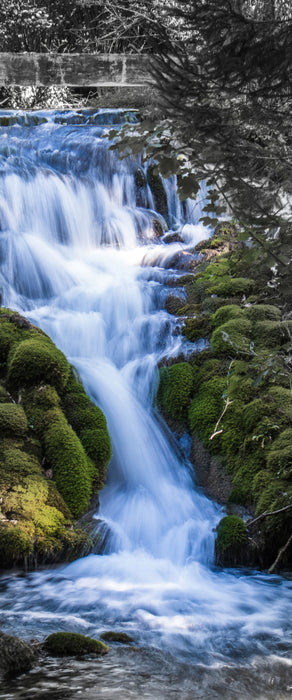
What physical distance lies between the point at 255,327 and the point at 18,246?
210 inches

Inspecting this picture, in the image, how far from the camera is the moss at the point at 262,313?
7297 millimetres

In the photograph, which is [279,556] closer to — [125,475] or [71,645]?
[125,475]

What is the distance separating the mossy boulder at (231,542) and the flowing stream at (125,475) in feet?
0.44

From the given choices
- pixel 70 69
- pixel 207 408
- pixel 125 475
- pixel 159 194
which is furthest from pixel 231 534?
pixel 159 194

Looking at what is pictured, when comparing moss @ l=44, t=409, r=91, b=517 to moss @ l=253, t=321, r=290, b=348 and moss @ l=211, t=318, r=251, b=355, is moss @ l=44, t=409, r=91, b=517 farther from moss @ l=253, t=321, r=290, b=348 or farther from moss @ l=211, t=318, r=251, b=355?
moss @ l=253, t=321, r=290, b=348

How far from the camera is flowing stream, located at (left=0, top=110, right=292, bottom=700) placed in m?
3.29

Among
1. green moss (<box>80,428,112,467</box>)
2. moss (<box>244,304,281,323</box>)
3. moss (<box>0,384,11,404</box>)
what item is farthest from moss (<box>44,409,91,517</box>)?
moss (<box>244,304,281,323</box>)

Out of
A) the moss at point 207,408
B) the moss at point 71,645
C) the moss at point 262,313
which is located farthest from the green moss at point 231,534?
the moss at point 262,313

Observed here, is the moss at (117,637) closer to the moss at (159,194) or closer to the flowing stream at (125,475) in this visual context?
the flowing stream at (125,475)

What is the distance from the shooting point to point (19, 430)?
5.43 m

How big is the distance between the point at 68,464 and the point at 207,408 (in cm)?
189

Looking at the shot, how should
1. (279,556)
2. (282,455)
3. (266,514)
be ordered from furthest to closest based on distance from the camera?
(282,455), (266,514), (279,556)

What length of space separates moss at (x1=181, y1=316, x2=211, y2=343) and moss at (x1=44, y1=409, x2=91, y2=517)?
8.88ft

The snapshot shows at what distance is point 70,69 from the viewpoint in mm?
2520
